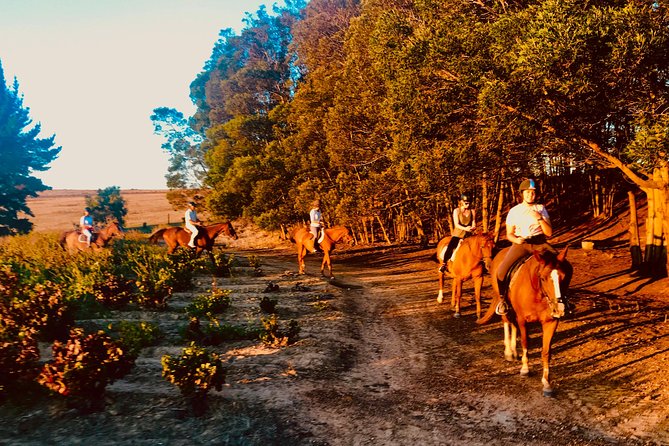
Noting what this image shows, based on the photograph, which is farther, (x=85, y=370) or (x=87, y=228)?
(x=87, y=228)

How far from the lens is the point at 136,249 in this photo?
18.3 meters

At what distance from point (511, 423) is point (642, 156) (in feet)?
22.1

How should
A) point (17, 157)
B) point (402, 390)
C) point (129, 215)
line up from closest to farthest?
point (402, 390) → point (17, 157) → point (129, 215)

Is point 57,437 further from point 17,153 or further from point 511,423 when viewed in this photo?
point 17,153

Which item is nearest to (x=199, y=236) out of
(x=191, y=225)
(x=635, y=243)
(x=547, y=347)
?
(x=191, y=225)

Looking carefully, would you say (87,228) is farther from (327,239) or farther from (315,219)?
(327,239)

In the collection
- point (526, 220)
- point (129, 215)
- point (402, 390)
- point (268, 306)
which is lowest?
point (402, 390)

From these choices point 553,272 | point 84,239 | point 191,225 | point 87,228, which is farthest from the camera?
point 191,225

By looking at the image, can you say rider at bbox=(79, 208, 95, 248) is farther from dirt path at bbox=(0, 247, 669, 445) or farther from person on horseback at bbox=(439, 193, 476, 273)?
person on horseback at bbox=(439, 193, 476, 273)

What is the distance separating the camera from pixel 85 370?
18.9ft

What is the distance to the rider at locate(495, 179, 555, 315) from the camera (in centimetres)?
759

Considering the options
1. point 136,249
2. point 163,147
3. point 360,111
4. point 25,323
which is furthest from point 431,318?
point 163,147

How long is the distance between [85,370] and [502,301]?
7118mm

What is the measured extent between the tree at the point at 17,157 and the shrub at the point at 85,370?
135 ft
